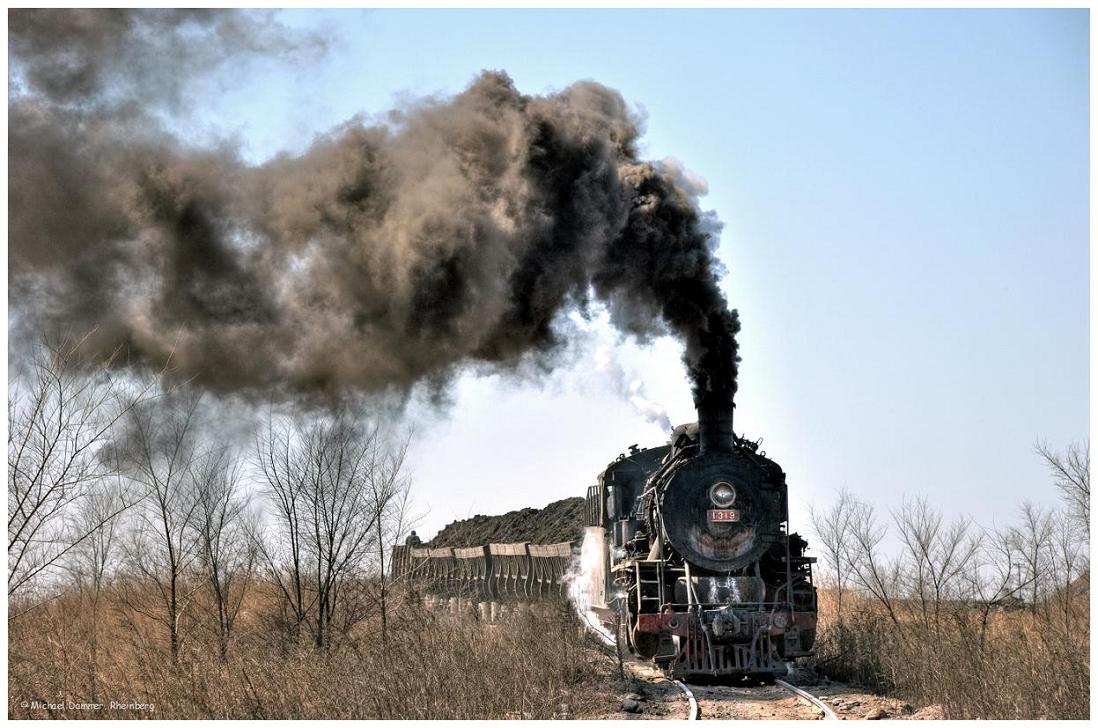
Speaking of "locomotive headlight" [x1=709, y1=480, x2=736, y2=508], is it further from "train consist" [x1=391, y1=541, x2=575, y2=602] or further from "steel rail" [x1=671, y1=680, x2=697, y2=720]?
"train consist" [x1=391, y1=541, x2=575, y2=602]

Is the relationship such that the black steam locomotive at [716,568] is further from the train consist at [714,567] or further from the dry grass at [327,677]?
the dry grass at [327,677]

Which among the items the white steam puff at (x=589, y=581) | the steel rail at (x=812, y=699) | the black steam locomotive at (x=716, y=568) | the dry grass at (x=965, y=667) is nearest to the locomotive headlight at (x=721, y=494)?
the black steam locomotive at (x=716, y=568)

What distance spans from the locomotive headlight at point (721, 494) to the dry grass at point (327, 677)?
2917 mm

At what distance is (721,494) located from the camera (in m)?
17.7

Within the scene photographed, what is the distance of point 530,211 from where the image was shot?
Answer: 17.5 m

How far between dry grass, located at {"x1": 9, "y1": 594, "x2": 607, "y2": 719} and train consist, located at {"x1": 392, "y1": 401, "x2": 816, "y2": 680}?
1.20 metres

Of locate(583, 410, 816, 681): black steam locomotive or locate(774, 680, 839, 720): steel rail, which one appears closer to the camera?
locate(774, 680, 839, 720): steel rail

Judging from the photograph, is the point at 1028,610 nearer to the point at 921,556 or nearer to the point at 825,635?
the point at 921,556

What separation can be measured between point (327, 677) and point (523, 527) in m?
20.4

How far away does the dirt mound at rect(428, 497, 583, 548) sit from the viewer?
100 ft

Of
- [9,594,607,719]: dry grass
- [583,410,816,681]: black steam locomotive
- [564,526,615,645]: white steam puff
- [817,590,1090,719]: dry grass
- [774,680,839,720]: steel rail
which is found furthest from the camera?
[564,526,615,645]: white steam puff

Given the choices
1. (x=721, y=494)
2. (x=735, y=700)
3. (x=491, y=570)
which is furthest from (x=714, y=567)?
(x=491, y=570)

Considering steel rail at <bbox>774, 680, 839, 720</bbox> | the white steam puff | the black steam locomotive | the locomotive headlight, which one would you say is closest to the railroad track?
steel rail at <bbox>774, 680, 839, 720</bbox>

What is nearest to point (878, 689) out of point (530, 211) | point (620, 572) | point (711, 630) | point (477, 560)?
point (711, 630)
